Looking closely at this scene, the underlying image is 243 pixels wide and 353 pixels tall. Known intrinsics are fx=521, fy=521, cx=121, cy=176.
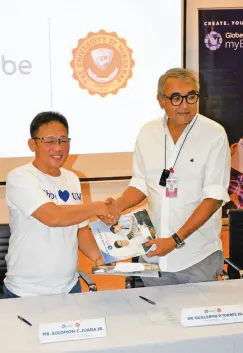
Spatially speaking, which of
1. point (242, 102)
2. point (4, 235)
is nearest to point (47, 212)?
point (4, 235)

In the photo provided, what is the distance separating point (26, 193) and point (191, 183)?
84cm

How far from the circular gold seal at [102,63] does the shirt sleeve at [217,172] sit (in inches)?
103

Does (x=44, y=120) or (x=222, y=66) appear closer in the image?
(x=44, y=120)

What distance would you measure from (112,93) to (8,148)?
1.14m

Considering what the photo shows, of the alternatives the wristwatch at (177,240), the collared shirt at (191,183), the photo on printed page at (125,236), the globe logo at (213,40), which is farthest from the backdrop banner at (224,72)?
the photo on printed page at (125,236)

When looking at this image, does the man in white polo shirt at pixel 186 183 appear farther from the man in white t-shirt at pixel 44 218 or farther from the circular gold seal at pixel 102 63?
the circular gold seal at pixel 102 63

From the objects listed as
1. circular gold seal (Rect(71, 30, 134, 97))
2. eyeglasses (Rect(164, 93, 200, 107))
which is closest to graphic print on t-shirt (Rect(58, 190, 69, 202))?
eyeglasses (Rect(164, 93, 200, 107))

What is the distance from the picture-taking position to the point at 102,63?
5.09 m

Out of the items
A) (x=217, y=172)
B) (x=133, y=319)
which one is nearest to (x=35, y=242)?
(x=133, y=319)

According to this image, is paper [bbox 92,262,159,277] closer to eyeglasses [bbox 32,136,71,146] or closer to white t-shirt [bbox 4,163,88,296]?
white t-shirt [bbox 4,163,88,296]

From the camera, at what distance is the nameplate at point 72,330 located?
185 centimetres

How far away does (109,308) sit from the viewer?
2162 millimetres

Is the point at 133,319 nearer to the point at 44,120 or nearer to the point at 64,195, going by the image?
the point at 64,195

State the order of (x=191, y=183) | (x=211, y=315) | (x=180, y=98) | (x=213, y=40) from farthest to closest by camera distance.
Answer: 1. (x=213, y=40)
2. (x=191, y=183)
3. (x=180, y=98)
4. (x=211, y=315)
